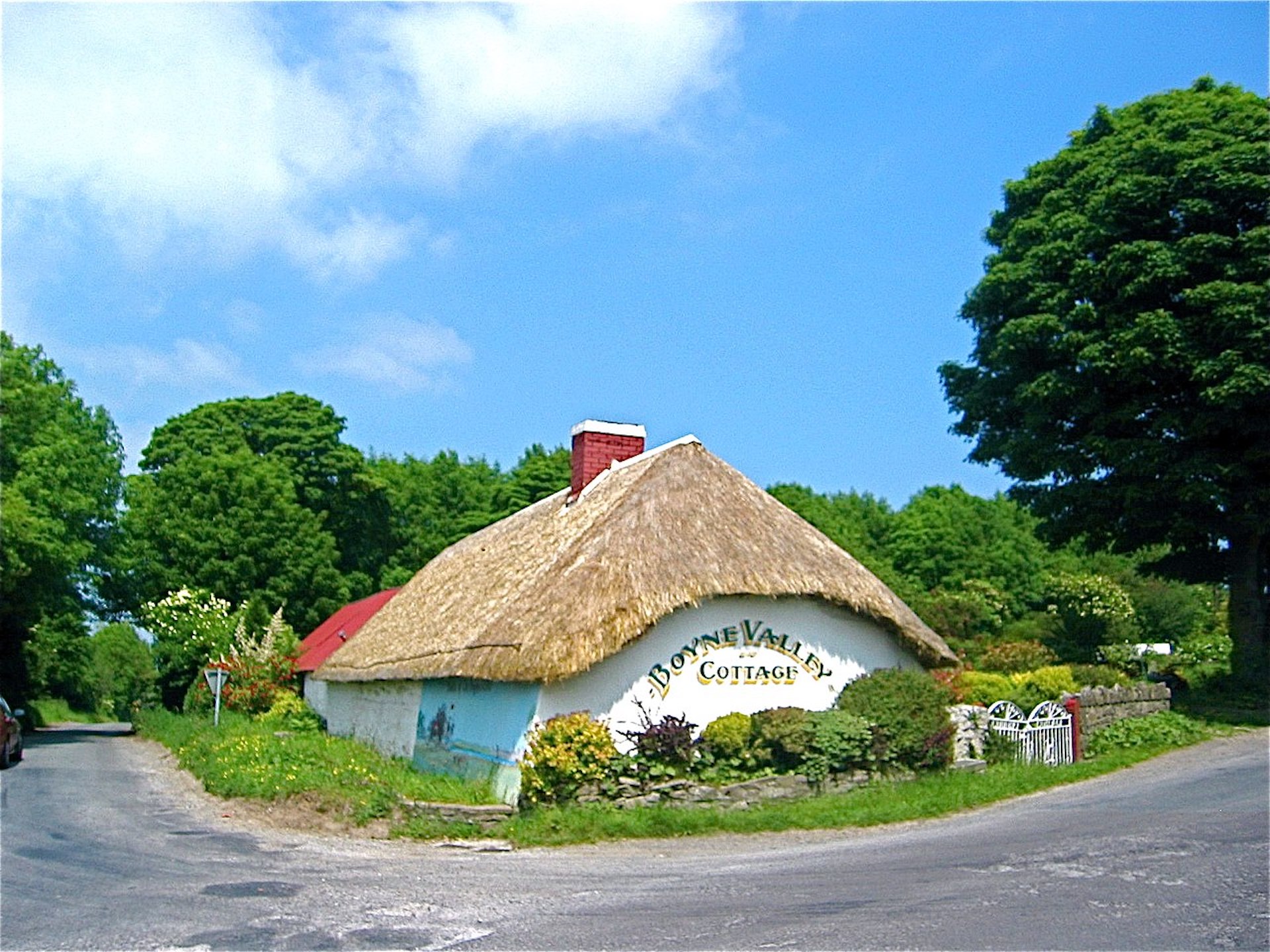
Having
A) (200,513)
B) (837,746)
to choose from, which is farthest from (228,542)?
(837,746)

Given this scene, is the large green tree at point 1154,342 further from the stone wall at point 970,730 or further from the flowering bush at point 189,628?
the flowering bush at point 189,628

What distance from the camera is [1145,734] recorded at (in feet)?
69.7

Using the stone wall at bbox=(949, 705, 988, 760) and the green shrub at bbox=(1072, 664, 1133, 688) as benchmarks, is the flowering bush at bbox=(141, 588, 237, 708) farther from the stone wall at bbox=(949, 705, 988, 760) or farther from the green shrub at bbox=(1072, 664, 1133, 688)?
the green shrub at bbox=(1072, 664, 1133, 688)

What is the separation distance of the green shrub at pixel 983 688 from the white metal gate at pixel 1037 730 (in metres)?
0.76

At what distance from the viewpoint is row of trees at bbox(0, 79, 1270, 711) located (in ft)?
78.0

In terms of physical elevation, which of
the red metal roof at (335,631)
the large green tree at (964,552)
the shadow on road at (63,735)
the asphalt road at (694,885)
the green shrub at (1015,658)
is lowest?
the asphalt road at (694,885)

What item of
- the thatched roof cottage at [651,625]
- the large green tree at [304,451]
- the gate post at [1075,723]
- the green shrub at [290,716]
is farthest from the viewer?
the large green tree at [304,451]

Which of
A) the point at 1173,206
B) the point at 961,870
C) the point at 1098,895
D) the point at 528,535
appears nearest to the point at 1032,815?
the point at 961,870

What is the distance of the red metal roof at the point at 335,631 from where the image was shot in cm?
3506

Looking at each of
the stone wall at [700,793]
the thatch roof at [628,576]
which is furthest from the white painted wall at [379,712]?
the stone wall at [700,793]

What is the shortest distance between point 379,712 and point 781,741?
10419mm

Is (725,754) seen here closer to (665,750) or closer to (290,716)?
(665,750)

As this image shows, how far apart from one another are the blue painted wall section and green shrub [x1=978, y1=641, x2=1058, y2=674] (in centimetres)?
1319

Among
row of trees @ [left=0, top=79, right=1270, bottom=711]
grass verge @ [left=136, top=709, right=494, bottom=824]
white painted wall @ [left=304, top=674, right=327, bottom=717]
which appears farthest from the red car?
white painted wall @ [left=304, top=674, right=327, bottom=717]
